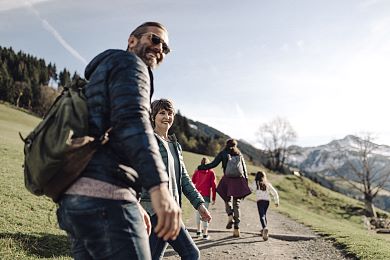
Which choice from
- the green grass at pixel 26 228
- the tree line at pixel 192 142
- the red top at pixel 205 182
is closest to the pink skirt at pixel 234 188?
the red top at pixel 205 182

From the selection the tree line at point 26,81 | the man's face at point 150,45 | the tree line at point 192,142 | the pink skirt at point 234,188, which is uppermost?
the tree line at point 26,81

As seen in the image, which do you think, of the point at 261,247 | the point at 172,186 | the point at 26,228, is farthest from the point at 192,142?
the point at 172,186

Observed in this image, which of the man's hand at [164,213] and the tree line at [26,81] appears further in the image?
the tree line at [26,81]

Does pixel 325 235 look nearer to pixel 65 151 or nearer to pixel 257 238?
pixel 257 238

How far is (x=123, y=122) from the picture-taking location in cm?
211

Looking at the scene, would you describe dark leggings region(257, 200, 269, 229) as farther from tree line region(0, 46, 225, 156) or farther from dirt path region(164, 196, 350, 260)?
tree line region(0, 46, 225, 156)

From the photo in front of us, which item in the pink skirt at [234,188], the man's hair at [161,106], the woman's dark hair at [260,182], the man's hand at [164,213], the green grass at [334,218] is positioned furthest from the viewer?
the woman's dark hair at [260,182]

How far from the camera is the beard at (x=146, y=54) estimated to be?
2676 millimetres

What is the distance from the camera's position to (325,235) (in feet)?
40.7

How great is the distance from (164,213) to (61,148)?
0.65 meters

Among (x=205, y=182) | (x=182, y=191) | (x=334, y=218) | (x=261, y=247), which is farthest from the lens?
(x=334, y=218)

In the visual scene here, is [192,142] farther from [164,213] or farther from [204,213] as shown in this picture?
[164,213]

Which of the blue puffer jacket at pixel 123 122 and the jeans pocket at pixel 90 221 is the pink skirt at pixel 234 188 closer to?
the blue puffer jacket at pixel 123 122

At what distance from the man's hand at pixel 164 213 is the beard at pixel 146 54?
3.28 feet
